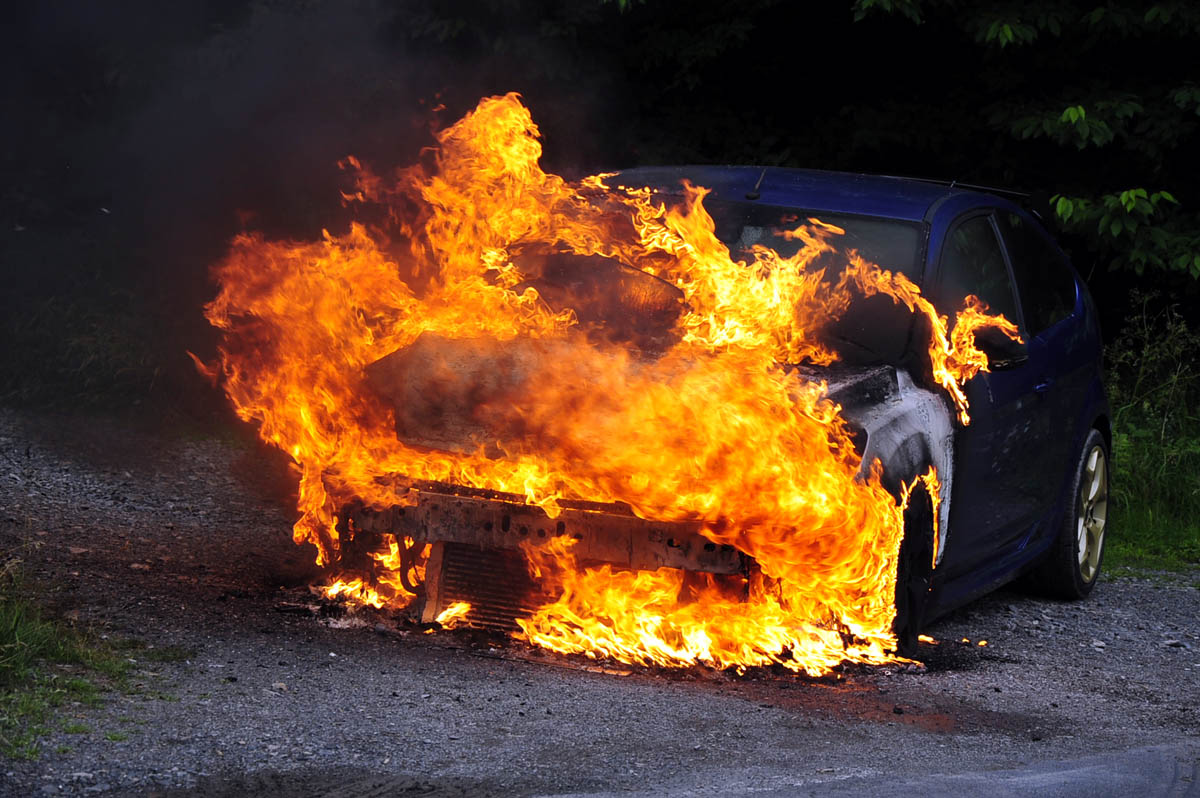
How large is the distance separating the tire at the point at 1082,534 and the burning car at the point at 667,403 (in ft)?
0.99

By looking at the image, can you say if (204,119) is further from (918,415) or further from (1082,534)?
(918,415)

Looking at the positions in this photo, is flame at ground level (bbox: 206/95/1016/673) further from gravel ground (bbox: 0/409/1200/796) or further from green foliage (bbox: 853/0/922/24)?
green foliage (bbox: 853/0/922/24)

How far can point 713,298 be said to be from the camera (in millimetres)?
6043

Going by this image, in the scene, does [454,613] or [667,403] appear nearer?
[667,403]

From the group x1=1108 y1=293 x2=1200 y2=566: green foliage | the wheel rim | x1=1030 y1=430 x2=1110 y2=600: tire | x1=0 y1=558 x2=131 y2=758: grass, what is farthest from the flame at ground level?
x1=1108 y1=293 x2=1200 y2=566: green foliage

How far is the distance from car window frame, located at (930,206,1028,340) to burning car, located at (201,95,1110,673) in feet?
0.05

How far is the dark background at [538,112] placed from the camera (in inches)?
409

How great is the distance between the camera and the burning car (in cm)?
528

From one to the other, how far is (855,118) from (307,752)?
26.6ft

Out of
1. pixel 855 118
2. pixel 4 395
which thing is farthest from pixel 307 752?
pixel 855 118

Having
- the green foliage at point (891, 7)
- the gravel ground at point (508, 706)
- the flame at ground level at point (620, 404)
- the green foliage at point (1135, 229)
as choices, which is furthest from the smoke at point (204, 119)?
the gravel ground at point (508, 706)

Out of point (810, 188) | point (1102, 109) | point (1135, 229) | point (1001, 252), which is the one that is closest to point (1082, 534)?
point (1001, 252)

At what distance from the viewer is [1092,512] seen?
304 inches

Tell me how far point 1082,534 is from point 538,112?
5169mm
